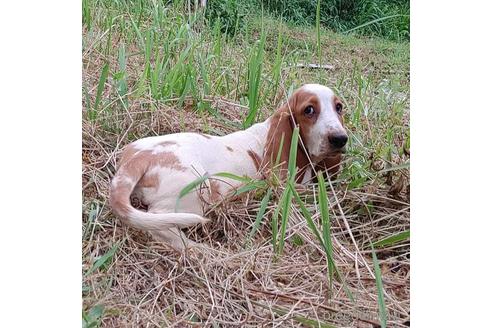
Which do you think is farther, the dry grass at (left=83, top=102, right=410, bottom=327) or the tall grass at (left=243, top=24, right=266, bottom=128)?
the tall grass at (left=243, top=24, right=266, bottom=128)

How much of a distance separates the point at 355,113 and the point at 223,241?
1.50 ft

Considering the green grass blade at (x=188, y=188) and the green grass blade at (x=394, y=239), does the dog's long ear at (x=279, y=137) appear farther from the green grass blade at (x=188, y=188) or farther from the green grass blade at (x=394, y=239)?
the green grass blade at (x=394, y=239)

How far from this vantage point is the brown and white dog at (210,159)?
124 cm

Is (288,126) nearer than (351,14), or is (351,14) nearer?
(351,14)

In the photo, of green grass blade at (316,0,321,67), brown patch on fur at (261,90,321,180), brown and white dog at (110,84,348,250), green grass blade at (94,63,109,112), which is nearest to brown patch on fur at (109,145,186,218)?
brown and white dog at (110,84,348,250)

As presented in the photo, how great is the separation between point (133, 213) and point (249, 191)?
26 centimetres

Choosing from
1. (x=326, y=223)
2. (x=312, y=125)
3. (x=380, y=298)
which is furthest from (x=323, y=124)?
(x=380, y=298)

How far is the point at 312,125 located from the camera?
4.85ft

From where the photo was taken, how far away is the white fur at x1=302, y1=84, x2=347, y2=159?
1418 millimetres

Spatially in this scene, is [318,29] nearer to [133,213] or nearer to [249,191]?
[249,191]

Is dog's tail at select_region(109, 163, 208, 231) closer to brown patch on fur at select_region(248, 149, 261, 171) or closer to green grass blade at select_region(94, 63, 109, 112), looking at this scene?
green grass blade at select_region(94, 63, 109, 112)

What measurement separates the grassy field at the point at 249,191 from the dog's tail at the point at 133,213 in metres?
0.03

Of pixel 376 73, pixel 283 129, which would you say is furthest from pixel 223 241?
pixel 376 73
